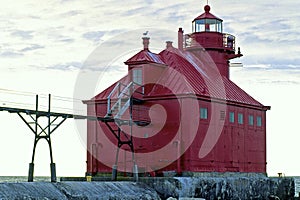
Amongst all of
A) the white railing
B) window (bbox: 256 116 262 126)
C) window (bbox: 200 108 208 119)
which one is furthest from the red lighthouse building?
the white railing

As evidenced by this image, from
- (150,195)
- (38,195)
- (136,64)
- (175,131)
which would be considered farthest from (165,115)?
(38,195)

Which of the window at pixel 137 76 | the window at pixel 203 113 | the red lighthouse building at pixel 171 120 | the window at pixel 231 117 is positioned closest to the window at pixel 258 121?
the red lighthouse building at pixel 171 120

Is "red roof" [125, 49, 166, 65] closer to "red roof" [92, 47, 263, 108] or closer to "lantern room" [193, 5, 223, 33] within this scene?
"red roof" [92, 47, 263, 108]

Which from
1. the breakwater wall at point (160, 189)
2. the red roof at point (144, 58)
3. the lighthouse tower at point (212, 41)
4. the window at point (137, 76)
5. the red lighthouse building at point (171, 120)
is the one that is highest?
the lighthouse tower at point (212, 41)

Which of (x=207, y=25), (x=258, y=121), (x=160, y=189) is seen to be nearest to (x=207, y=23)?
(x=207, y=25)

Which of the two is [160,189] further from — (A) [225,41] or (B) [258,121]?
(A) [225,41]

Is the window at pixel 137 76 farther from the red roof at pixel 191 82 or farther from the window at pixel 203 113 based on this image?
the window at pixel 203 113

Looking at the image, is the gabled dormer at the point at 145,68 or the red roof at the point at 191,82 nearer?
the red roof at the point at 191,82

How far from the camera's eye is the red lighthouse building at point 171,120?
3469cm

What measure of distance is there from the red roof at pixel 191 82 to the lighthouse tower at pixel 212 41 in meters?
0.73

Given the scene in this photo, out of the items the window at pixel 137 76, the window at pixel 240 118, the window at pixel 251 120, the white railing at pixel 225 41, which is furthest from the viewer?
the white railing at pixel 225 41

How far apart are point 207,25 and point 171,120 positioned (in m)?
9.45

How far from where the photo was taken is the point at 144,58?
1421 inches

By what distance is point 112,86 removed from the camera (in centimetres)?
3838
